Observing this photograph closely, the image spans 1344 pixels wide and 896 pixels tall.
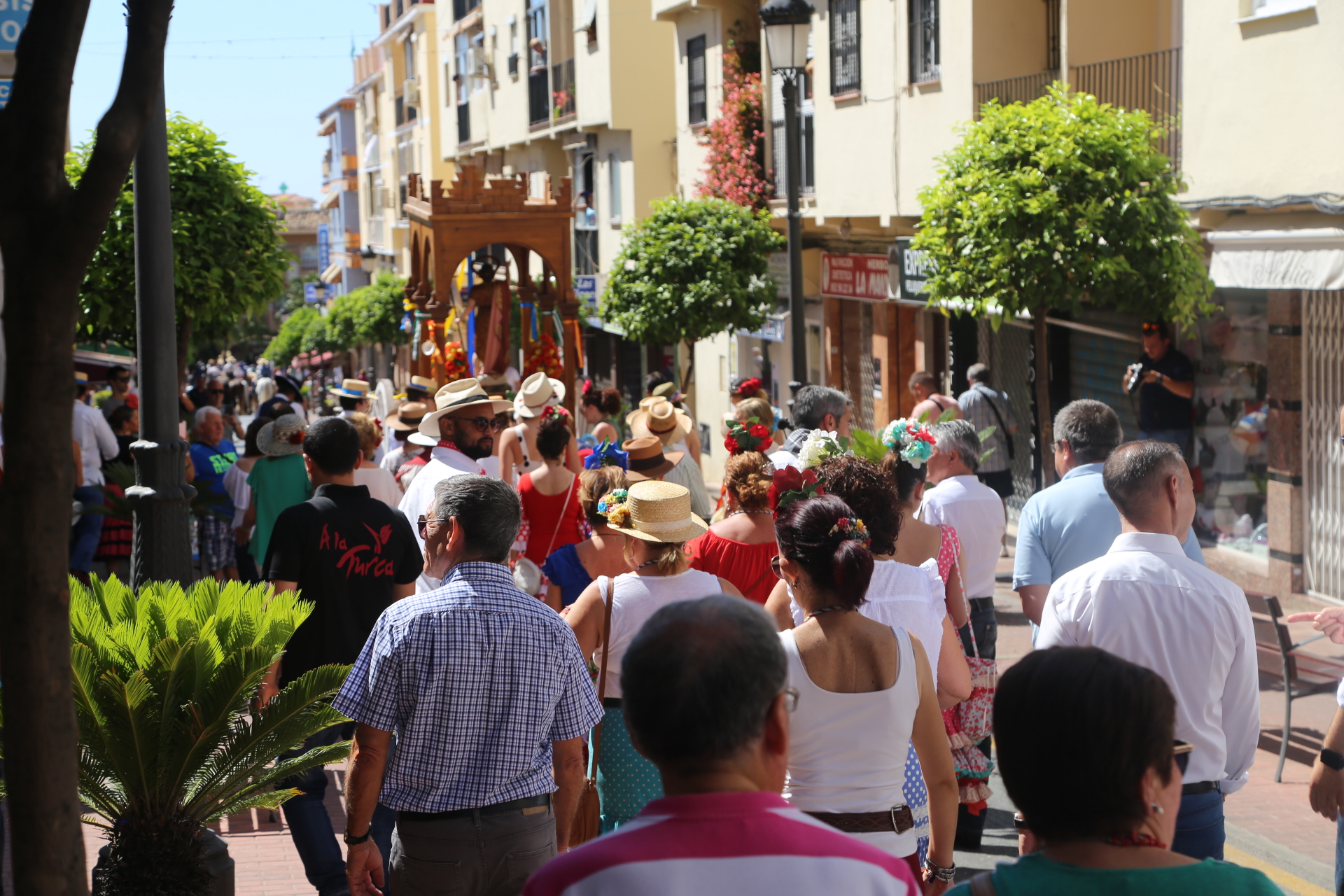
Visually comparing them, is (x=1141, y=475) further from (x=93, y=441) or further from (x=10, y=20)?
(x=93, y=441)

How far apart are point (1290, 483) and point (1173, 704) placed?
10006 millimetres

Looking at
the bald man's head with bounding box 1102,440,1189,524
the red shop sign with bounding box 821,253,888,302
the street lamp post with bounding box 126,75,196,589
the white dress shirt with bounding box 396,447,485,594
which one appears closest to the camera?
the bald man's head with bounding box 1102,440,1189,524

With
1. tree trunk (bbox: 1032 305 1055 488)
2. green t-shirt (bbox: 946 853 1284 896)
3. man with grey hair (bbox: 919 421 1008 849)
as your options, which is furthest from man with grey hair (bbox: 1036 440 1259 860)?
tree trunk (bbox: 1032 305 1055 488)

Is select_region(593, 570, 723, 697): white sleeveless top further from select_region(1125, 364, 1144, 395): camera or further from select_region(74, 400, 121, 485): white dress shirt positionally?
select_region(1125, 364, 1144, 395): camera

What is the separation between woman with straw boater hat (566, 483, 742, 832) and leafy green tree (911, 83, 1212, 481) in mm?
6355

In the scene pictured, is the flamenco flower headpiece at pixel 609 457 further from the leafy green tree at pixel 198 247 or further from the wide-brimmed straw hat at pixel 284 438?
the leafy green tree at pixel 198 247

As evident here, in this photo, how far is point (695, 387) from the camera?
93.4 ft

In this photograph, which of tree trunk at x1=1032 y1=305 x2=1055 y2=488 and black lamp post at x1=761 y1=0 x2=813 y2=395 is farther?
black lamp post at x1=761 y1=0 x2=813 y2=395

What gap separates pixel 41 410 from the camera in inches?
103

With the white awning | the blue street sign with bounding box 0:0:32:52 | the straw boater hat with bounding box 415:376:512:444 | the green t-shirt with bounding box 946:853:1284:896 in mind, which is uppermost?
the white awning

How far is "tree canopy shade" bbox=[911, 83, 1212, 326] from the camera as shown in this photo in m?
10.6

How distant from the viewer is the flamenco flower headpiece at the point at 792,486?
493 cm

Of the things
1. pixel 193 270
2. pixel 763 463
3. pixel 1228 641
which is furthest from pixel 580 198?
pixel 1228 641

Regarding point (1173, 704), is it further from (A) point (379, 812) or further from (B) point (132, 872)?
(A) point (379, 812)
